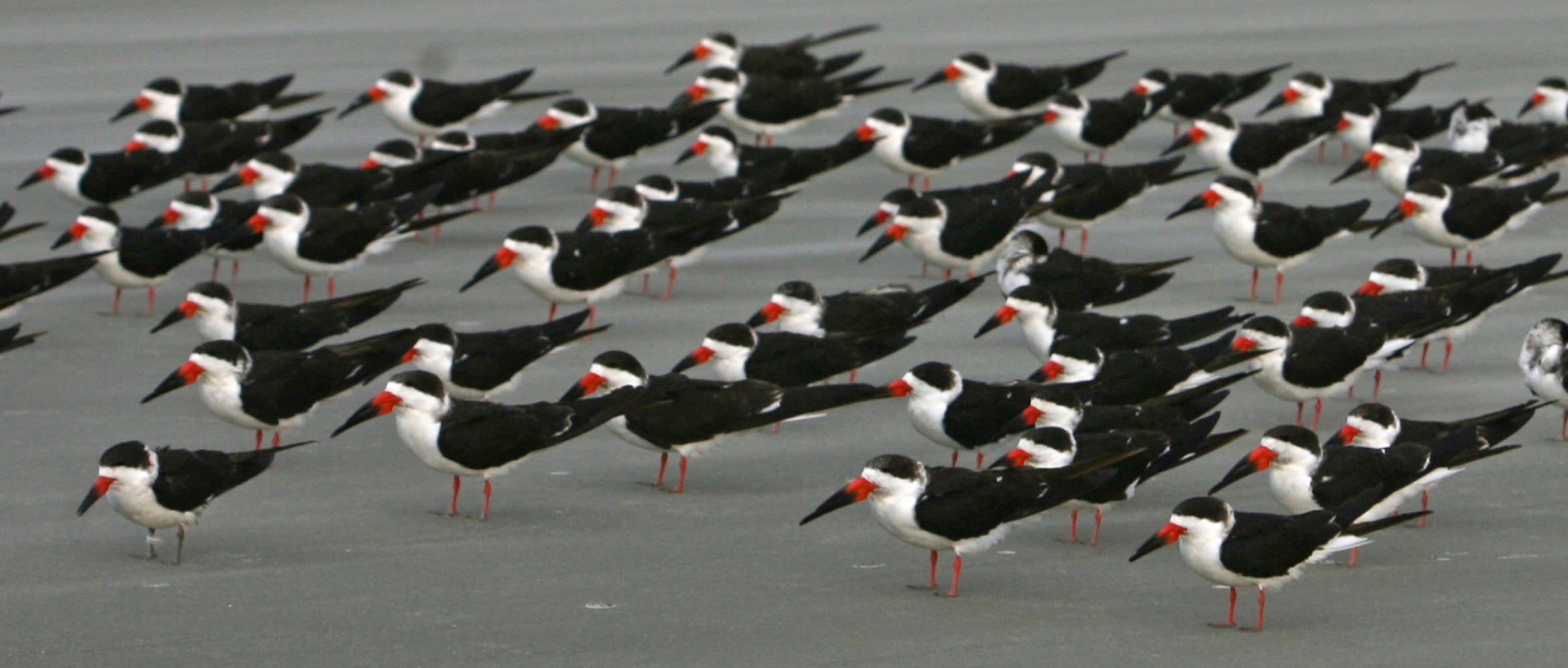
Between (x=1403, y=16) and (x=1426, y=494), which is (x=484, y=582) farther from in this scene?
(x=1403, y=16)

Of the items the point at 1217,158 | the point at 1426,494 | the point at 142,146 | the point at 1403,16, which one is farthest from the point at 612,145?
the point at 1403,16

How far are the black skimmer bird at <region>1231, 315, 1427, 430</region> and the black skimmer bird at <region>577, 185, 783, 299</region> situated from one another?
3.10 meters

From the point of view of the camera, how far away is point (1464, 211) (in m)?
11.8

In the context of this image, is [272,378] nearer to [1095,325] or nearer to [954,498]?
[954,498]

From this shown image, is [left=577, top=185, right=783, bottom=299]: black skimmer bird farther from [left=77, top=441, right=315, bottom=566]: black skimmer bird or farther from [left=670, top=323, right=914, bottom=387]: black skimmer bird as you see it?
[left=77, top=441, right=315, bottom=566]: black skimmer bird

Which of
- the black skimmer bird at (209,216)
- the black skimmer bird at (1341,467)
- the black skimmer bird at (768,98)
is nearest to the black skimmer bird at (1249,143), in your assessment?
the black skimmer bird at (768,98)

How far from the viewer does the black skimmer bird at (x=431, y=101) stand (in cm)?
1434

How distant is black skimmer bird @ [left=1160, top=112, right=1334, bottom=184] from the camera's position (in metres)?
13.5

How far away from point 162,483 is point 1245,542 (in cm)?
341

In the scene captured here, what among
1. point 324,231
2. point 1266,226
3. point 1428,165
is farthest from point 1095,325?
point 324,231

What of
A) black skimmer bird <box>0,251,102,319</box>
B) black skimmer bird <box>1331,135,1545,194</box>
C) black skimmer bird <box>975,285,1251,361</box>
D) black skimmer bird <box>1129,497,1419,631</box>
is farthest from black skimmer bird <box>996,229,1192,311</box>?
black skimmer bird <box>0,251,102,319</box>

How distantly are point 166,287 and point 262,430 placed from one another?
2842mm

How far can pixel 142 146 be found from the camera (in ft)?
42.7

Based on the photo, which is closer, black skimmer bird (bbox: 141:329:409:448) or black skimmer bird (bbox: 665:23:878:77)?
black skimmer bird (bbox: 141:329:409:448)
